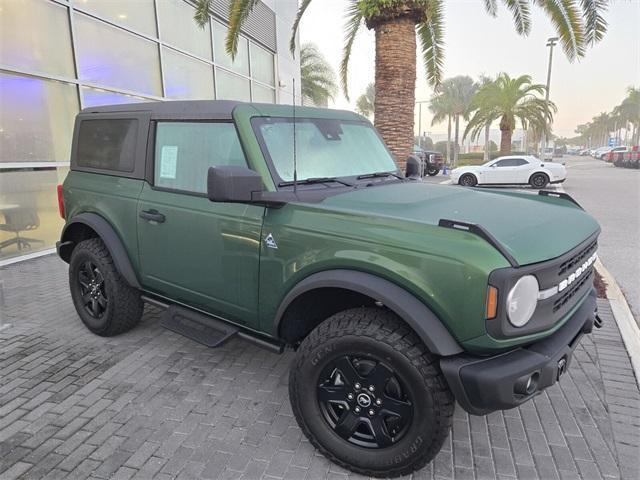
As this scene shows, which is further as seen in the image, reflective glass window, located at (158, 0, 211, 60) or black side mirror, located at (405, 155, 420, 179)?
reflective glass window, located at (158, 0, 211, 60)

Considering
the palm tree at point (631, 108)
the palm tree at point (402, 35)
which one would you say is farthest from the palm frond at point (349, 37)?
the palm tree at point (631, 108)

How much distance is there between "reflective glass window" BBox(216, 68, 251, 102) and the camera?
1394 centimetres

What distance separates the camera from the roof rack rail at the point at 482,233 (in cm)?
196

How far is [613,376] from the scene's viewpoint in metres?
3.38

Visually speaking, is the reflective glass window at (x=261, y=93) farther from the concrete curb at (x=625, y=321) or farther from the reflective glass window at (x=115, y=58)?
the concrete curb at (x=625, y=321)

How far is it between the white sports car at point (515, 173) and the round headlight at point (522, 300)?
1720 cm

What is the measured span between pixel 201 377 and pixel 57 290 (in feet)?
10.6

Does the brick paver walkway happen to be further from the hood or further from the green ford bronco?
the hood

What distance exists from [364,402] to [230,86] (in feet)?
46.2

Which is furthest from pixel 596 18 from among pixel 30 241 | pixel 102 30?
pixel 30 241

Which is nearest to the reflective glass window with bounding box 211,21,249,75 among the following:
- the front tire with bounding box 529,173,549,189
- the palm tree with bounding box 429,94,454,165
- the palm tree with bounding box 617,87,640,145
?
the front tire with bounding box 529,173,549,189

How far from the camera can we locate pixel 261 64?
56.2 feet

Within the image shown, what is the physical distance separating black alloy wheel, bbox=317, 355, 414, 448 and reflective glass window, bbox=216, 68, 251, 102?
12.4 metres

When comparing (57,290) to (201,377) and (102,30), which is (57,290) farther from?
(102,30)
